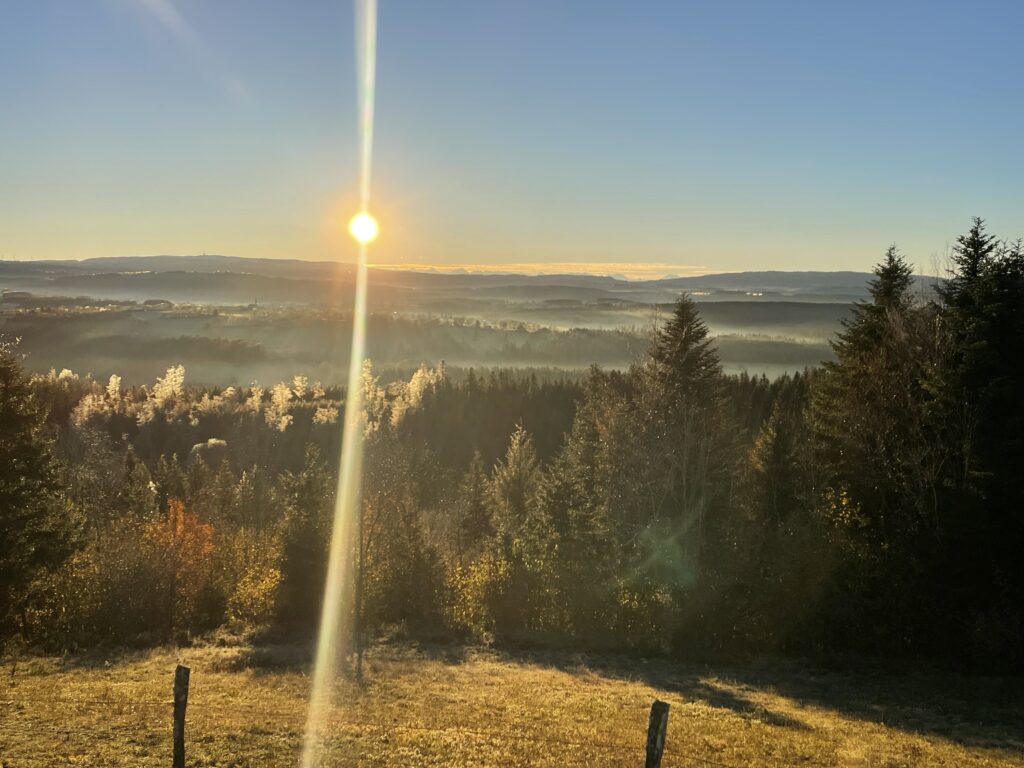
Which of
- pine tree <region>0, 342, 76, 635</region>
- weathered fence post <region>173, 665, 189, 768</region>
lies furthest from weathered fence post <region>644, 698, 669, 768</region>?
pine tree <region>0, 342, 76, 635</region>

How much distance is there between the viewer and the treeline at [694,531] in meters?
29.2

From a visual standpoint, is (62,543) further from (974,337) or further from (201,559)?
(974,337)

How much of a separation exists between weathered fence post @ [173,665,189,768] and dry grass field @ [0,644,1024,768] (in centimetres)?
164

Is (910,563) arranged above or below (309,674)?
above

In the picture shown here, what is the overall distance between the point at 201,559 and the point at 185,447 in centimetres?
11407

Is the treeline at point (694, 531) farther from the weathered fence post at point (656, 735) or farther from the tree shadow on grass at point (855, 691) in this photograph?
the weathered fence post at point (656, 735)

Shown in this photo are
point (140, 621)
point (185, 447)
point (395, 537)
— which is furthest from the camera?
point (185, 447)

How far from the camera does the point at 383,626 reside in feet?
131

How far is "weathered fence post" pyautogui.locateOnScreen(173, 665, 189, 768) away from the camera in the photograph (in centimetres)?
1255

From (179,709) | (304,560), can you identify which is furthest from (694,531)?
(179,709)

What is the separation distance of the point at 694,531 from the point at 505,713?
18.5m

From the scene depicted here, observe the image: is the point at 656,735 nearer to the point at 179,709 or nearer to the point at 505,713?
the point at 179,709

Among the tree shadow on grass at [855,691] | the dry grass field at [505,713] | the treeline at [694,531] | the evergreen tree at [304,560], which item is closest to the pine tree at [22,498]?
the treeline at [694,531]

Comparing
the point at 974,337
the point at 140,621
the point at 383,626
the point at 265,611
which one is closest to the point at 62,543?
the point at 140,621
